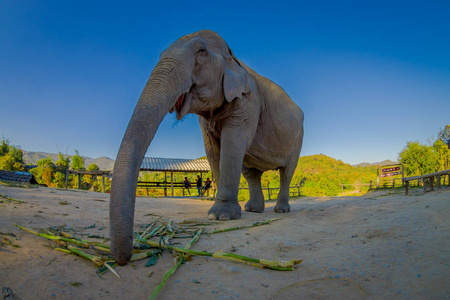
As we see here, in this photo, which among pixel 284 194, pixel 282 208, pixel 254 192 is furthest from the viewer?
pixel 254 192

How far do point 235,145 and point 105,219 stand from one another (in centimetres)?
200

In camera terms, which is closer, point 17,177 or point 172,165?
point 17,177

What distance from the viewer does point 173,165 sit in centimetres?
2038

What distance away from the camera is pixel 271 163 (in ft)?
18.6

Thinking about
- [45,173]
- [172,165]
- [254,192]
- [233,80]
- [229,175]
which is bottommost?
[45,173]

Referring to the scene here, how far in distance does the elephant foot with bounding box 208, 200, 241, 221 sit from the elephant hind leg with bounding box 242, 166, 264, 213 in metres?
1.77

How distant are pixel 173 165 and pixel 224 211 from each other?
54.2ft

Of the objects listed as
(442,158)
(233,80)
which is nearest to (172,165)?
(233,80)

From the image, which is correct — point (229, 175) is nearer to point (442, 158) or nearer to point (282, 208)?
→ point (282, 208)

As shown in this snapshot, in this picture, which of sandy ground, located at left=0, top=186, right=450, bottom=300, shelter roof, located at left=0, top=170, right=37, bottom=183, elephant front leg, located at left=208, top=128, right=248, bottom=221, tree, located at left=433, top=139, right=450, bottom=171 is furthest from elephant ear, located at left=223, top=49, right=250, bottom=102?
tree, located at left=433, top=139, right=450, bottom=171

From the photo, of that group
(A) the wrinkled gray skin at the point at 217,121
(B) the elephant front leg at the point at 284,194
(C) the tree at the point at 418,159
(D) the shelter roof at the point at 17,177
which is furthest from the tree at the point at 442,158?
(D) the shelter roof at the point at 17,177

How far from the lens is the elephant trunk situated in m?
1.86

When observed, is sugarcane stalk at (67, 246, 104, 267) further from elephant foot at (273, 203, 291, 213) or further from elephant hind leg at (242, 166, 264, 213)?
elephant hind leg at (242, 166, 264, 213)

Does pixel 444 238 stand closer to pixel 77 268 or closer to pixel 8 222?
pixel 77 268
